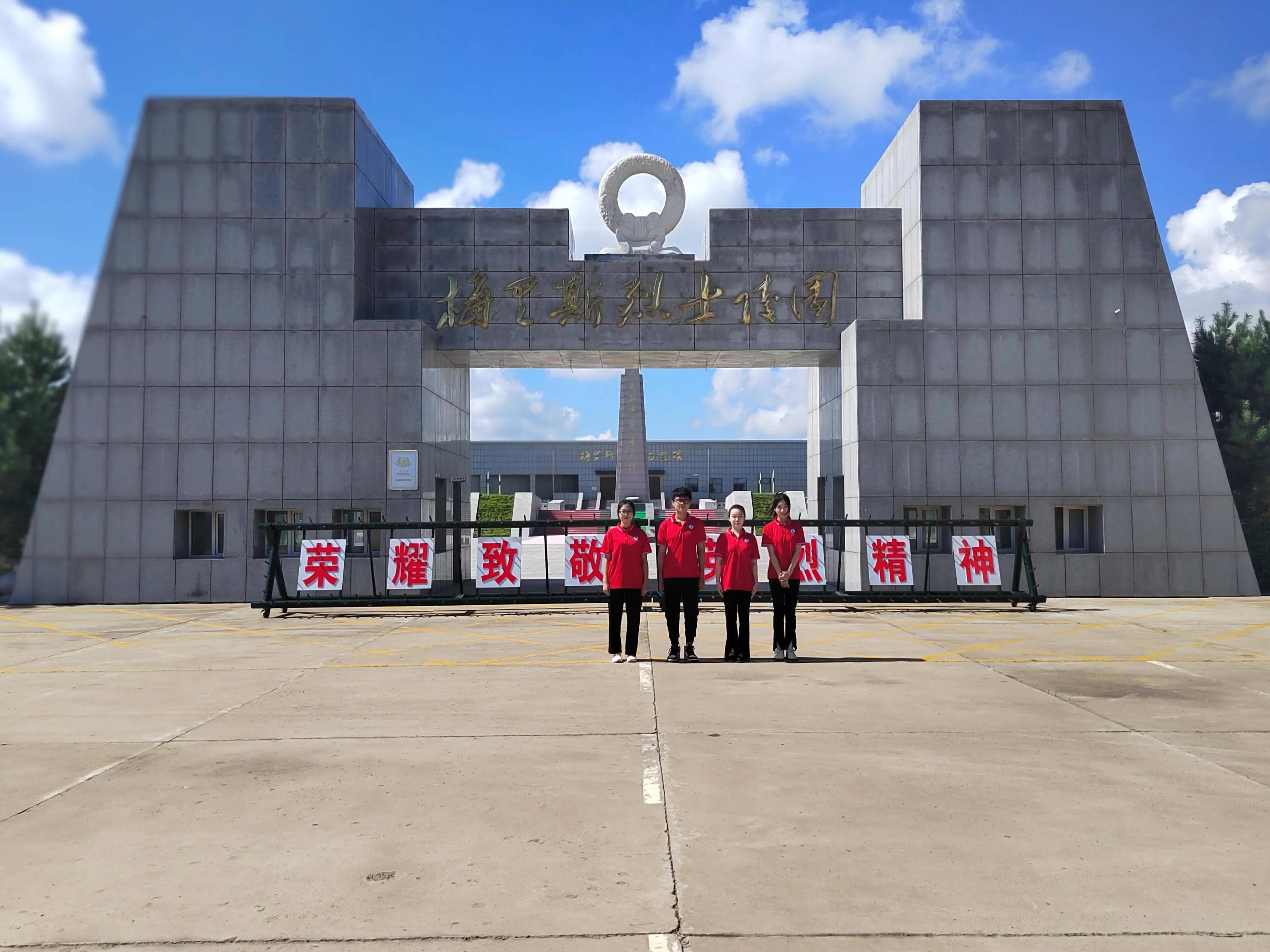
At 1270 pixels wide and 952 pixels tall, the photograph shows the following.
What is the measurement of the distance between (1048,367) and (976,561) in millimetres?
6113

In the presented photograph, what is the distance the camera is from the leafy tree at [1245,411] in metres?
32.4

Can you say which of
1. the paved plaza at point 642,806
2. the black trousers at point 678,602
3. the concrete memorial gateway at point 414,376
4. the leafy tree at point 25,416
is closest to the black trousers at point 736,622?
the paved plaza at point 642,806

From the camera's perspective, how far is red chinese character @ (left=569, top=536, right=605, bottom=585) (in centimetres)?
1791

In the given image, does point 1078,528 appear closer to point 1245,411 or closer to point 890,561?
point 890,561

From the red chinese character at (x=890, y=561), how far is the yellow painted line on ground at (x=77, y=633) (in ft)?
40.8

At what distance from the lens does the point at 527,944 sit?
3.93m

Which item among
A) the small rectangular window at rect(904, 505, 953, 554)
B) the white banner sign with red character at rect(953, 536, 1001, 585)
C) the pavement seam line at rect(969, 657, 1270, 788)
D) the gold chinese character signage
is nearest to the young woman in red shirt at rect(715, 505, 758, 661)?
the pavement seam line at rect(969, 657, 1270, 788)

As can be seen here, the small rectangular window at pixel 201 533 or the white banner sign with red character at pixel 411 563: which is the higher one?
the small rectangular window at pixel 201 533

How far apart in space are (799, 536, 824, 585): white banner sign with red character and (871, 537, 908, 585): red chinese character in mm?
988

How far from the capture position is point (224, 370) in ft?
72.0

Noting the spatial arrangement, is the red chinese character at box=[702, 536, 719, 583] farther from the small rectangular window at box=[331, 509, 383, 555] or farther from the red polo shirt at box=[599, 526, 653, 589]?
the small rectangular window at box=[331, 509, 383, 555]

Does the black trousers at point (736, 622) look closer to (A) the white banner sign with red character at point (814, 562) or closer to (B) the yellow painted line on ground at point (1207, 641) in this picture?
(B) the yellow painted line on ground at point (1207, 641)

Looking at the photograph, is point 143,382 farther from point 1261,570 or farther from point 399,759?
point 1261,570

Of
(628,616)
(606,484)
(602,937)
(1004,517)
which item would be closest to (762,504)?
(606,484)
